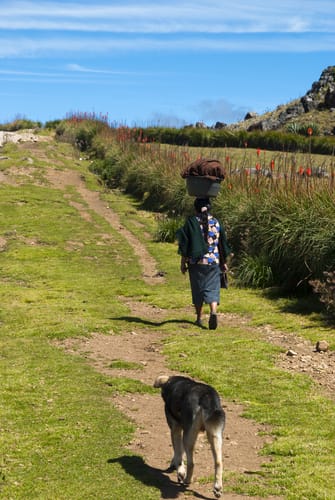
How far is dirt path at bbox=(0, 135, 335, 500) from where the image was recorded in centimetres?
633

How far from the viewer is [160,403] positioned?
8242 millimetres

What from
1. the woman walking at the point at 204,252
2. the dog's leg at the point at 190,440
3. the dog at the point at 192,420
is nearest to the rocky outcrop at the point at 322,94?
the woman walking at the point at 204,252

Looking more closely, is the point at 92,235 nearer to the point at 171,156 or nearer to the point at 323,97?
the point at 171,156

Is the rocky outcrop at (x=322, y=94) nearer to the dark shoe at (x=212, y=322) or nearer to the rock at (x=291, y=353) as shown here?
the dark shoe at (x=212, y=322)

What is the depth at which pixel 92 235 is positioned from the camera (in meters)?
21.3

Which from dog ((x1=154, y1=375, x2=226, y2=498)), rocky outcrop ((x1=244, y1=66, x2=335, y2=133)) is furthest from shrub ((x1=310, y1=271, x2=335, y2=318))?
rocky outcrop ((x1=244, y1=66, x2=335, y2=133))

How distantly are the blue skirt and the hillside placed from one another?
31336 millimetres

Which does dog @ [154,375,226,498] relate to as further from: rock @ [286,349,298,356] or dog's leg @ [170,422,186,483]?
rock @ [286,349,298,356]

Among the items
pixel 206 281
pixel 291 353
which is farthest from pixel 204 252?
pixel 291 353

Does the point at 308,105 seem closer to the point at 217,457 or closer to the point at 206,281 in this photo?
the point at 206,281

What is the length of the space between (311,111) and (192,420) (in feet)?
143

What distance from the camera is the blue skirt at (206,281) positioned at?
1197cm

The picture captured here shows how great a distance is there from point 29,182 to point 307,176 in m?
15.8

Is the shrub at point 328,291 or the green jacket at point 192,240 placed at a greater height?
the green jacket at point 192,240
